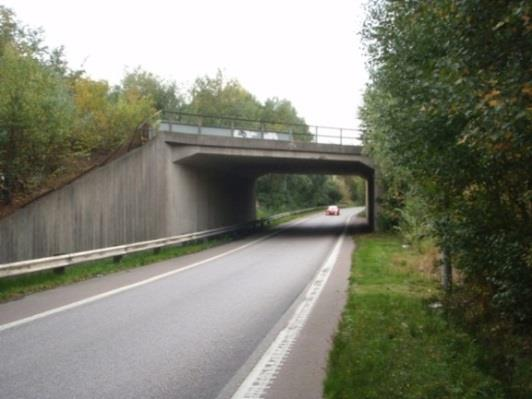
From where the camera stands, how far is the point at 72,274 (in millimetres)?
14570

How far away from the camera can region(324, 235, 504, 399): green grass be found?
5516mm

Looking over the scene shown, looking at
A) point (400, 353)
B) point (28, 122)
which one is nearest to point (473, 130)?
point (400, 353)

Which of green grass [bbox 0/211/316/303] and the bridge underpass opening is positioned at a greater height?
the bridge underpass opening

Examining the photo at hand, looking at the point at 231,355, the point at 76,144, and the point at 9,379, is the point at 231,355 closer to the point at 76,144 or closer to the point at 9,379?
the point at 9,379

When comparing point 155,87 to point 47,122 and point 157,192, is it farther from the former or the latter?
point 47,122

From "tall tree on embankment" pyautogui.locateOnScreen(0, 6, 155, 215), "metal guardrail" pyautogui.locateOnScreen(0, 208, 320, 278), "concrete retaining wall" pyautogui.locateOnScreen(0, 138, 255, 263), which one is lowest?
"metal guardrail" pyautogui.locateOnScreen(0, 208, 320, 278)

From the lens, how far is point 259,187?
66625 millimetres

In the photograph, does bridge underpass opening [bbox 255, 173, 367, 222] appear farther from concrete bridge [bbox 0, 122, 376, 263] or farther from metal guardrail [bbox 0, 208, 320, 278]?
metal guardrail [bbox 0, 208, 320, 278]

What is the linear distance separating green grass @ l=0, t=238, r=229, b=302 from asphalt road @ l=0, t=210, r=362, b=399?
2.00 m

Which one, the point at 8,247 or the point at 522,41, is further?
the point at 8,247

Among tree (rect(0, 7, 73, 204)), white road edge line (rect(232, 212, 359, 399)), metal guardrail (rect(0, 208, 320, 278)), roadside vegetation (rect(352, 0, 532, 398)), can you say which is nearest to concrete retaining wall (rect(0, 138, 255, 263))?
metal guardrail (rect(0, 208, 320, 278))

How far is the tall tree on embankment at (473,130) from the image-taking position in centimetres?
523

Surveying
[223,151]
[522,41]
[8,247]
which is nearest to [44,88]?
[8,247]

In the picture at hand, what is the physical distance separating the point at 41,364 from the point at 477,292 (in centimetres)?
686
